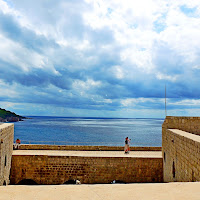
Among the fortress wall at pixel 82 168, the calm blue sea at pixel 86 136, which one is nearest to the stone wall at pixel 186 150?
the fortress wall at pixel 82 168

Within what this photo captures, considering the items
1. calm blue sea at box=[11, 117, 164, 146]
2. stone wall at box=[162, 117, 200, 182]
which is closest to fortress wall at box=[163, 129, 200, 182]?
stone wall at box=[162, 117, 200, 182]

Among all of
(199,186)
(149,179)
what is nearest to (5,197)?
(199,186)

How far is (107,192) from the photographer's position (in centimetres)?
408

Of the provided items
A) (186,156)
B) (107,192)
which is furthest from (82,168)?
(107,192)

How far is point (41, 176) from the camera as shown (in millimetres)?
15789

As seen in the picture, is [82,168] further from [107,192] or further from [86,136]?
[86,136]

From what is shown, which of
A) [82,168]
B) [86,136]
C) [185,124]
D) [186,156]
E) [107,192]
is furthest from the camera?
[86,136]

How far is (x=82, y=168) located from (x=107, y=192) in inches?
490

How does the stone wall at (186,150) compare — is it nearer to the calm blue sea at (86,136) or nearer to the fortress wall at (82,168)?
the fortress wall at (82,168)

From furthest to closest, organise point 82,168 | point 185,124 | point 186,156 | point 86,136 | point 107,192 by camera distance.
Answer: point 86,136 → point 82,168 → point 185,124 → point 186,156 → point 107,192

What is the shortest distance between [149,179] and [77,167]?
225 inches

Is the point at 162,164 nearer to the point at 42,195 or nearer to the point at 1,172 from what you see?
the point at 1,172

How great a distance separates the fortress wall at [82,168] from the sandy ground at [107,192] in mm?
11795

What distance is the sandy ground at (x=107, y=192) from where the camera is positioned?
3.80m
